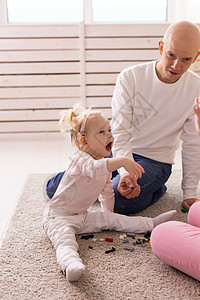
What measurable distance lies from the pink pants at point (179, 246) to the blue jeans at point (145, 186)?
0.36 metres

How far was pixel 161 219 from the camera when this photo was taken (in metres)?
1.39

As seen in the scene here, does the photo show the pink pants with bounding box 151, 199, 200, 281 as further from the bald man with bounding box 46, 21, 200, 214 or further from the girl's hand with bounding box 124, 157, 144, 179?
the bald man with bounding box 46, 21, 200, 214

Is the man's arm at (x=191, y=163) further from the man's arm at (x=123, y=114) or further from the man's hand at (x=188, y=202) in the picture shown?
the man's arm at (x=123, y=114)

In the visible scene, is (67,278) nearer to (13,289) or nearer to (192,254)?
(13,289)

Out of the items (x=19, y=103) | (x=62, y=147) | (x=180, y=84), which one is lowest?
(x=62, y=147)

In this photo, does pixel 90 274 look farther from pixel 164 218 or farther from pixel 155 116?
pixel 155 116

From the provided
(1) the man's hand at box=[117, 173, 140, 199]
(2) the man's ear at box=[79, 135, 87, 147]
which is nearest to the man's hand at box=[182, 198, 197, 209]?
(1) the man's hand at box=[117, 173, 140, 199]

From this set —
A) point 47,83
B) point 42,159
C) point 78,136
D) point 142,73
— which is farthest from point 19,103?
point 78,136

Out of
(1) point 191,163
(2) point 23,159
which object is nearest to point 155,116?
(1) point 191,163

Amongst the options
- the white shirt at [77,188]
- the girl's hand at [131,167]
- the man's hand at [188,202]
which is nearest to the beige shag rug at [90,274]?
the white shirt at [77,188]

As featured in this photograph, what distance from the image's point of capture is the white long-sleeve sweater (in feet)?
5.16

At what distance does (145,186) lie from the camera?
5.12 ft

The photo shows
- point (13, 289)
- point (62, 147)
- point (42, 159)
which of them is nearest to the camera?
point (13, 289)

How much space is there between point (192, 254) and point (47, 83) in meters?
2.33
